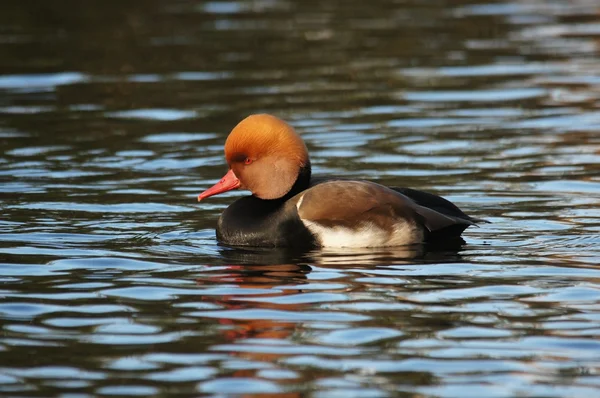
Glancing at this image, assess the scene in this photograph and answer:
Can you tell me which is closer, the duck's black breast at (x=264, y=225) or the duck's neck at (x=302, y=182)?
the duck's black breast at (x=264, y=225)

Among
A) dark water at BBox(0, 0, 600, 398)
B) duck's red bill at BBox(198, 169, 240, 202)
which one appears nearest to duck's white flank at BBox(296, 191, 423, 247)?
dark water at BBox(0, 0, 600, 398)

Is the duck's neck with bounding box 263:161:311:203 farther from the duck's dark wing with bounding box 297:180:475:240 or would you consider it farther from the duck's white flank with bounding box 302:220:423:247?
the duck's white flank with bounding box 302:220:423:247

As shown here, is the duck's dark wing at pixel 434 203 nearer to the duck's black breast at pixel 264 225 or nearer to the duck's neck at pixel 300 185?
the duck's neck at pixel 300 185

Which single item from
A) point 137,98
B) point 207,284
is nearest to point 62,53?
point 137,98

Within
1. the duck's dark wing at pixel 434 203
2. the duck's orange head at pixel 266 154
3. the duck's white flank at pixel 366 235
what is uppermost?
the duck's orange head at pixel 266 154

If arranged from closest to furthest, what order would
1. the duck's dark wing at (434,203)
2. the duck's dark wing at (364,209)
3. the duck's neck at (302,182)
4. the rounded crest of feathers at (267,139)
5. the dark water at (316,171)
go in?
the dark water at (316,171) < the duck's dark wing at (364,209) < the rounded crest of feathers at (267,139) < the duck's neck at (302,182) < the duck's dark wing at (434,203)

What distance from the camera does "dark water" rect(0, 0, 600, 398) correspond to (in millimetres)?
5996

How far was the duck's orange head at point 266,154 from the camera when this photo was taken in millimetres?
8477

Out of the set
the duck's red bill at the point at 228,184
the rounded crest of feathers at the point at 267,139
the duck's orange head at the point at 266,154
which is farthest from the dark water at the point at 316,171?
the rounded crest of feathers at the point at 267,139

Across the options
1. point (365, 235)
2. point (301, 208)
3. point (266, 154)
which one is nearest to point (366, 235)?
point (365, 235)

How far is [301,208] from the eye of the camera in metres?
8.40

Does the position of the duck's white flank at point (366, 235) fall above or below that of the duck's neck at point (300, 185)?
below

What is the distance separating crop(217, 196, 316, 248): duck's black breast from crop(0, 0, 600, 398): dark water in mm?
147

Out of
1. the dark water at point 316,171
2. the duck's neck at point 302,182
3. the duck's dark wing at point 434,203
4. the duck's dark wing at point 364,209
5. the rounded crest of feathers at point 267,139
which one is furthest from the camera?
the duck's dark wing at point 434,203
